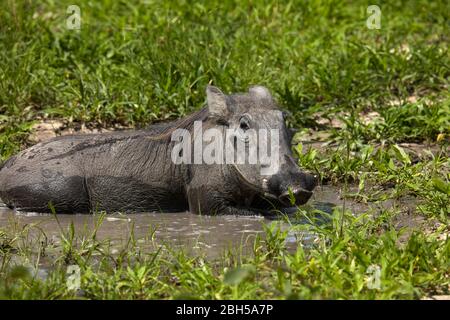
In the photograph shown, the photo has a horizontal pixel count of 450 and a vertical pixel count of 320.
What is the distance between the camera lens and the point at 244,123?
8.16 meters

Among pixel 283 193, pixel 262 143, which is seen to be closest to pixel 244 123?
pixel 262 143

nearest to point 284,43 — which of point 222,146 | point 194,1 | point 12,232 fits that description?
point 194,1

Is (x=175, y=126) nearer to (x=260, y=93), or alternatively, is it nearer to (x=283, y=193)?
(x=260, y=93)

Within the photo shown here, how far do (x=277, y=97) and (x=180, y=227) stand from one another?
248 centimetres

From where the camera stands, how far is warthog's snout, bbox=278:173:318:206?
7.79m

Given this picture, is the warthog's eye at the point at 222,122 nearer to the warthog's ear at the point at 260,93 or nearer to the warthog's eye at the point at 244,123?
the warthog's eye at the point at 244,123

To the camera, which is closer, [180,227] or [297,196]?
[297,196]

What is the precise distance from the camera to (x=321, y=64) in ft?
34.7

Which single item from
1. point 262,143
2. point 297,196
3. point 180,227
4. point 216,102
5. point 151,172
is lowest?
point 180,227

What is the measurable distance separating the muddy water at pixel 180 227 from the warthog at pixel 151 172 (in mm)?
106

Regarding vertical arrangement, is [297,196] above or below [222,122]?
below

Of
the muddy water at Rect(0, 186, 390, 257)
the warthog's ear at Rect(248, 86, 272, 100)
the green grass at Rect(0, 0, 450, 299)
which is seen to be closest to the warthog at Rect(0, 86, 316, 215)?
the warthog's ear at Rect(248, 86, 272, 100)

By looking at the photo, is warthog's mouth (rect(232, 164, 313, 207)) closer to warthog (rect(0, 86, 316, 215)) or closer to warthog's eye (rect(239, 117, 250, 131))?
warthog (rect(0, 86, 316, 215))

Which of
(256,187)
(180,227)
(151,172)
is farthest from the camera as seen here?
(151,172)
